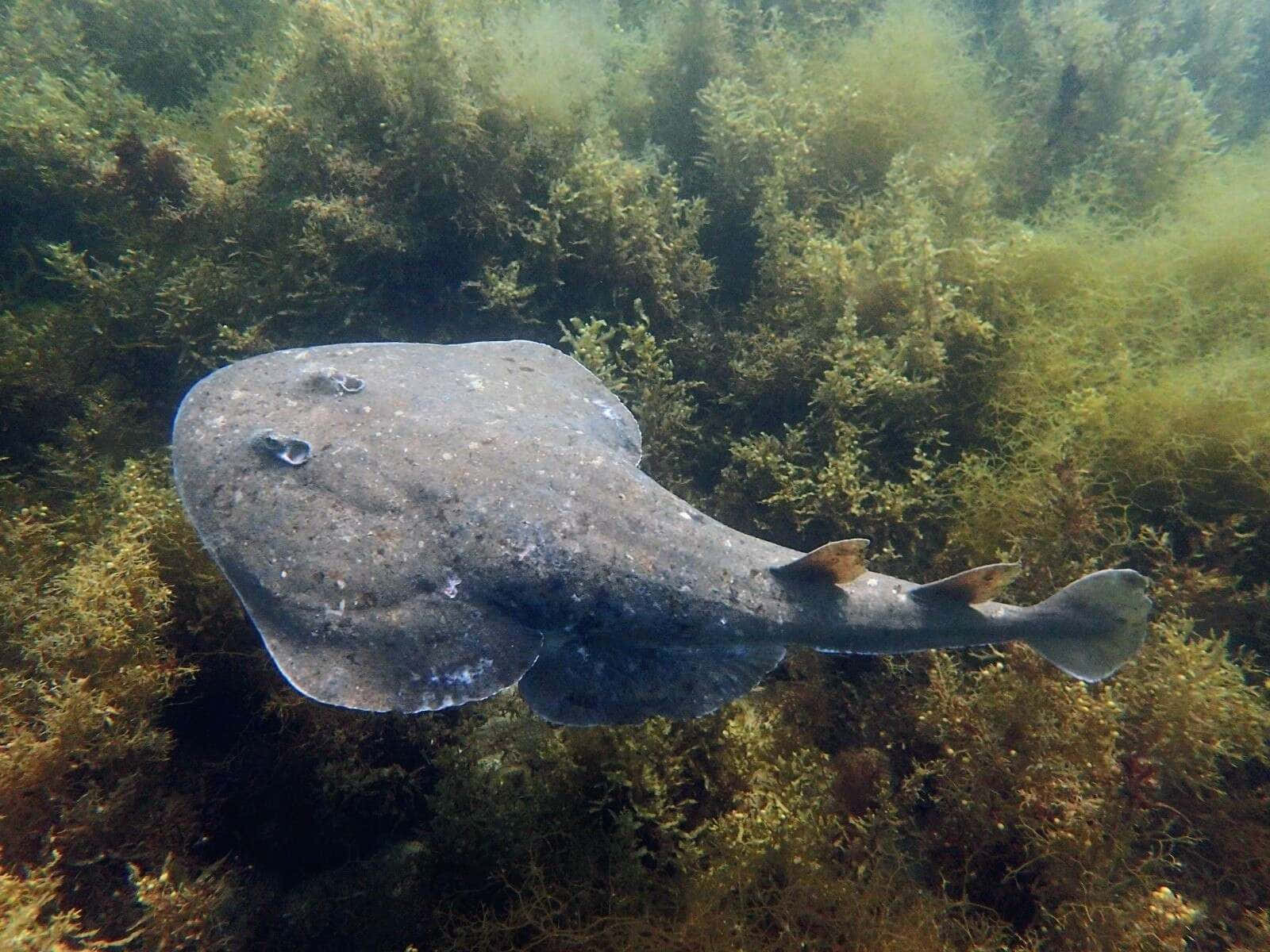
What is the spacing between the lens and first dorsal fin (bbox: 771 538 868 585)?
Result: 315 cm

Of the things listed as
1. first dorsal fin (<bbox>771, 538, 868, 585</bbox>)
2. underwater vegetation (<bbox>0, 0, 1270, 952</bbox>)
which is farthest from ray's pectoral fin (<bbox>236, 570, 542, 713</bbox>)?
first dorsal fin (<bbox>771, 538, 868, 585</bbox>)

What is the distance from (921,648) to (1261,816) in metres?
2.62

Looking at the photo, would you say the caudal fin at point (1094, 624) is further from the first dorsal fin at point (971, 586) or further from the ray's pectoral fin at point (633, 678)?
the ray's pectoral fin at point (633, 678)

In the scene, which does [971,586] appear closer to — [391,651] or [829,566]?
[829,566]

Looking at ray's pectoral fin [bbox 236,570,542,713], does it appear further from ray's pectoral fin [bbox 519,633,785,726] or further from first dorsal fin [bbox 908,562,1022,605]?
first dorsal fin [bbox 908,562,1022,605]

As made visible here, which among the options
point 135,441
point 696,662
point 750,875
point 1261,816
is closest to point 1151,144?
point 1261,816

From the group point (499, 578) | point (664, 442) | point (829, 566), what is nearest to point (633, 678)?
point (499, 578)

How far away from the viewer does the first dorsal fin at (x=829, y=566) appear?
3.15 meters

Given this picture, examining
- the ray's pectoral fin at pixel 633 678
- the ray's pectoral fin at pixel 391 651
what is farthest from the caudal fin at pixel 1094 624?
the ray's pectoral fin at pixel 391 651

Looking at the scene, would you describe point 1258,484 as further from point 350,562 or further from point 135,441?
point 135,441

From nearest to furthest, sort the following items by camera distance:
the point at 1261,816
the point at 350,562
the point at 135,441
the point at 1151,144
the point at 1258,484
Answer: the point at 350,562 < the point at 1261,816 < the point at 1258,484 < the point at 135,441 < the point at 1151,144

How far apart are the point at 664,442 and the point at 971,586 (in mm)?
2707

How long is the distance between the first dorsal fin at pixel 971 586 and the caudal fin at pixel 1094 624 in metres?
0.45

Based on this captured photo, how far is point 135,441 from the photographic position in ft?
16.8
